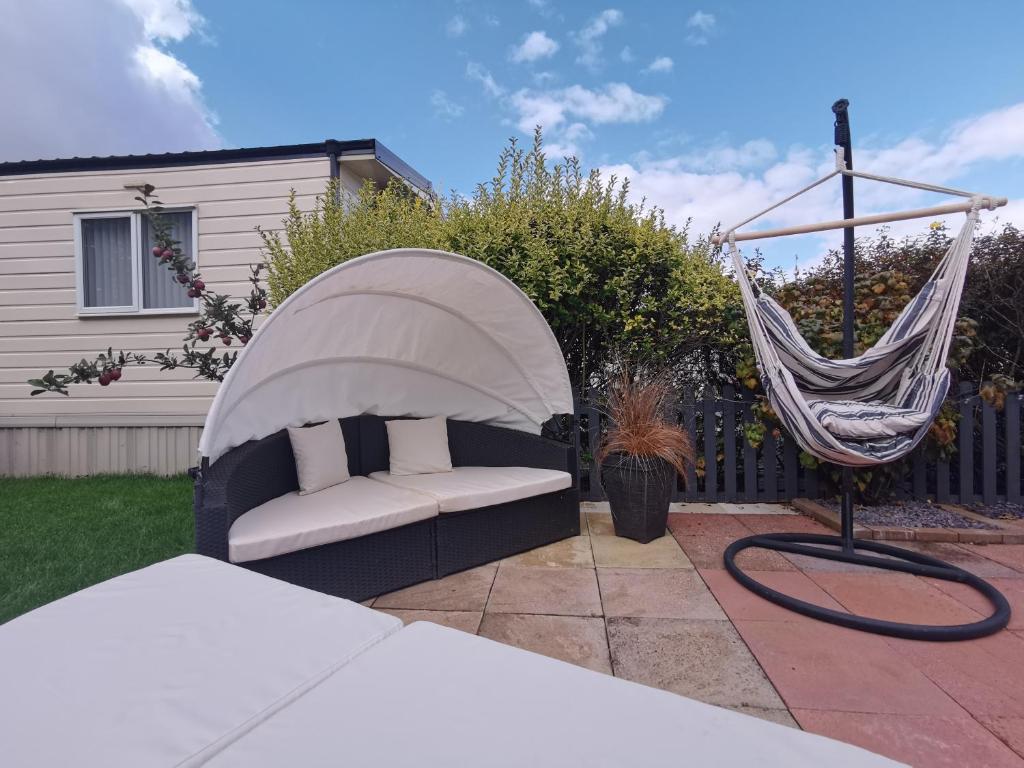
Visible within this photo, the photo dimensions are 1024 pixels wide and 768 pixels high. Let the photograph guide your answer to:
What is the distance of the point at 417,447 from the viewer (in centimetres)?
392

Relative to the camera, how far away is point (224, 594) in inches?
57.4

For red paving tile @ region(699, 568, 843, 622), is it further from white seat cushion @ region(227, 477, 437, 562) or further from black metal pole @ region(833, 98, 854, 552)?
white seat cushion @ region(227, 477, 437, 562)

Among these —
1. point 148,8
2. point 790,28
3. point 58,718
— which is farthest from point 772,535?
point 148,8

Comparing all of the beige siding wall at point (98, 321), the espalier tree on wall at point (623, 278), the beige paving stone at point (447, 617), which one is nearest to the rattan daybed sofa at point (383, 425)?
the beige paving stone at point (447, 617)

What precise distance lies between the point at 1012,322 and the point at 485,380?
468cm

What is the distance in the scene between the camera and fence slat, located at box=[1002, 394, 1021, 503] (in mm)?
4098

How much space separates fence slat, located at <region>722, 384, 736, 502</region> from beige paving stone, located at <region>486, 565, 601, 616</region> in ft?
6.70

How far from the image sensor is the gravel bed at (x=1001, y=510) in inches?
156

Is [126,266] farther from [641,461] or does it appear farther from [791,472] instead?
[791,472]

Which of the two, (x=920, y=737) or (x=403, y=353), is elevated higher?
(x=403, y=353)

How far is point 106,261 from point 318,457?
17.6 ft

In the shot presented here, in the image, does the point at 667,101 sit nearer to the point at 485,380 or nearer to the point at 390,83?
the point at 390,83

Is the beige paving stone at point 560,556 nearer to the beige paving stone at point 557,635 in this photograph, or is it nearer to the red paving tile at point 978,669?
the beige paving stone at point 557,635

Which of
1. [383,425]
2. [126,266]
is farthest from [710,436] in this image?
[126,266]
